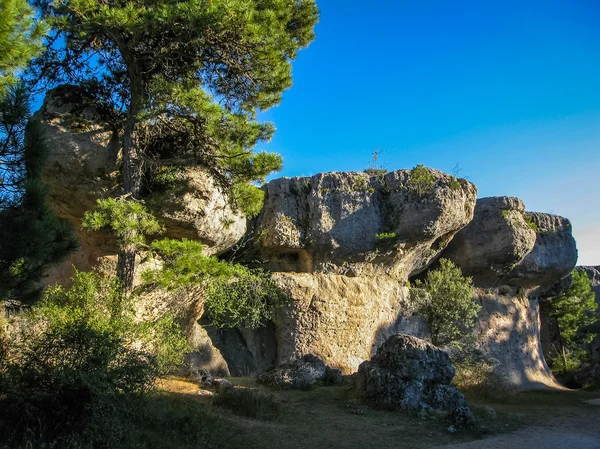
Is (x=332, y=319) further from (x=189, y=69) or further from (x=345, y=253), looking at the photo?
(x=189, y=69)

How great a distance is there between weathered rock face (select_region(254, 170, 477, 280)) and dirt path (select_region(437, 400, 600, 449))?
26.9 ft

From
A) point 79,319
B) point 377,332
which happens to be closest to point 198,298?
point 377,332

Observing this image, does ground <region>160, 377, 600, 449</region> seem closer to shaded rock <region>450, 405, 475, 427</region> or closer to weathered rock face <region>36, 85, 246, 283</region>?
shaded rock <region>450, 405, 475, 427</region>

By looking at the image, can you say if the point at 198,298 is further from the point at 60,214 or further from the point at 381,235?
the point at 381,235

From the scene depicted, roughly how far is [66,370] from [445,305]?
1494 centimetres

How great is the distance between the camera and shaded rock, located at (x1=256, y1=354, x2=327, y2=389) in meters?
13.0

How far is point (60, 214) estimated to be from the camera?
11.9 meters

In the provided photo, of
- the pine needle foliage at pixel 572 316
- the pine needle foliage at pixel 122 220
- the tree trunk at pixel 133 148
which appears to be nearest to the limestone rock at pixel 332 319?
the tree trunk at pixel 133 148

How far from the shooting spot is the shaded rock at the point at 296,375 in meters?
13.0

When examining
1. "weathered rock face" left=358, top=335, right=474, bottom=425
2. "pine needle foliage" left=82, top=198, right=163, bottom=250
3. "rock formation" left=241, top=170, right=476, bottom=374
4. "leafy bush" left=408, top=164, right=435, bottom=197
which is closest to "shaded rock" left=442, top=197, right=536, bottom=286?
"rock formation" left=241, top=170, right=476, bottom=374

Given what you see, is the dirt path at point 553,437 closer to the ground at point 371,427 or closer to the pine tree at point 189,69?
the ground at point 371,427

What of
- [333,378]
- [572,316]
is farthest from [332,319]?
[572,316]

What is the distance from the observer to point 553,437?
8906 millimetres

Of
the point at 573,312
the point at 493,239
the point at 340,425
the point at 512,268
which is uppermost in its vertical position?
the point at 493,239
